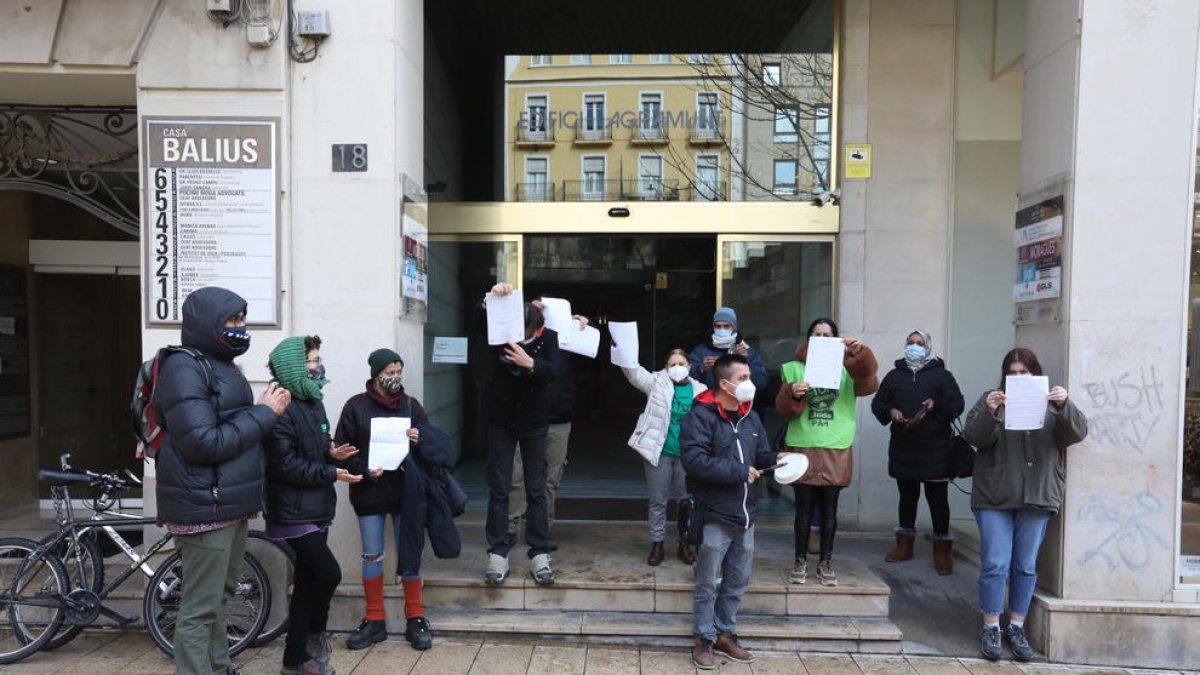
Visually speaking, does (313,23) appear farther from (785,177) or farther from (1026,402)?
(1026,402)

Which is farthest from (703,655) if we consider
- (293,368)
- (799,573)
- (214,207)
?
(214,207)

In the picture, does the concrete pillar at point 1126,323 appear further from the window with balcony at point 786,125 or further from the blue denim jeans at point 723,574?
the window with balcony at point 786,125

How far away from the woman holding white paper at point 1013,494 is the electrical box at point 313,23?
485 centimetres

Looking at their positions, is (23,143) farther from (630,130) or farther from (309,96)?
(630,130)

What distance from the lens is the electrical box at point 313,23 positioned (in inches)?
175

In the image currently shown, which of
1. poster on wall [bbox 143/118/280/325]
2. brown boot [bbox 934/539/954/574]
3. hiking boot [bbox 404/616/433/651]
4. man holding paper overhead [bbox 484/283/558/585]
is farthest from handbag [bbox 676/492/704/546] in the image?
poster on wall [bbox 143/118/280/325]

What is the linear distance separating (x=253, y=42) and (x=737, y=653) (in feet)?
16.4

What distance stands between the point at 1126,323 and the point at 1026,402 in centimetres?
88

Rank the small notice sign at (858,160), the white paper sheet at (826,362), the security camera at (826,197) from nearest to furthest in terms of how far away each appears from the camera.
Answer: the white paper sheet at (826,362)
the small notice sign at (858,160)
the security camera at (826,197)

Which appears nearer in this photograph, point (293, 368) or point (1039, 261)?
point (293, 368)

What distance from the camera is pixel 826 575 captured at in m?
4.55

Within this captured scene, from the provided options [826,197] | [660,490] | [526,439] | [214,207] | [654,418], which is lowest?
[660,490]

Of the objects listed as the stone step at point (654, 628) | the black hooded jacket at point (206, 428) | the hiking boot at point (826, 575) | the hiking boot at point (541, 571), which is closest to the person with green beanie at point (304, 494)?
the black hooded jacket at point (206, 428)

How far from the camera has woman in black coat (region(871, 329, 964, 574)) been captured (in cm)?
505
